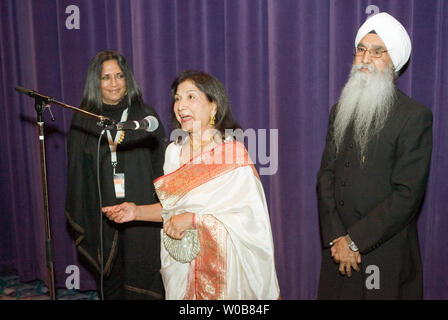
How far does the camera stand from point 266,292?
202 cm

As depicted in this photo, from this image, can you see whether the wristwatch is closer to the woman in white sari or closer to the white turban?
the woman in white sari

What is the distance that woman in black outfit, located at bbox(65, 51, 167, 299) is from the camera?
2867 mm

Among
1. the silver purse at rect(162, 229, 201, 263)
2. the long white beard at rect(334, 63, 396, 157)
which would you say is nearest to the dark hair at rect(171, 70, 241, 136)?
the silver purse at rect(162, 229, 201, 263)

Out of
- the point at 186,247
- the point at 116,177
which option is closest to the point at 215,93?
the point at 186,247

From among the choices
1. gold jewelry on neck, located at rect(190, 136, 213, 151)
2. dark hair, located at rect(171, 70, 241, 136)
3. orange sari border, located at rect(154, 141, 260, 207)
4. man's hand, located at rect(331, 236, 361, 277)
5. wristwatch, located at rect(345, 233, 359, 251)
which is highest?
dark hair, located at rect(171, 70, 241, 136)

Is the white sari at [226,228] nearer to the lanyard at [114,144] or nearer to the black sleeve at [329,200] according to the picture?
the black sleeve at [329,200]

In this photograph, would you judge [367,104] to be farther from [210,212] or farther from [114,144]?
[114,144]

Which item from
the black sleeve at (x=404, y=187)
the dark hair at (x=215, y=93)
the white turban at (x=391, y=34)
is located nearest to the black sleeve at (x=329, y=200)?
the black sleeve at (x=404, y=187)

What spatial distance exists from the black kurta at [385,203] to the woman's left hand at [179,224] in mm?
817

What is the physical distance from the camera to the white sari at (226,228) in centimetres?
200

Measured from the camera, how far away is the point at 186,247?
82.9 inches

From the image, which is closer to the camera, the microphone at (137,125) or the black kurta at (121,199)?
the microphone at (137,125)

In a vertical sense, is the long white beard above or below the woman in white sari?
above

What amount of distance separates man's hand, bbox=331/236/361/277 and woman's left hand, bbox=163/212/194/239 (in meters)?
0.83
